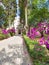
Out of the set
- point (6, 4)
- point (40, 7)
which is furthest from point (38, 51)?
point (6, 4)

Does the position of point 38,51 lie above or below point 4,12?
above

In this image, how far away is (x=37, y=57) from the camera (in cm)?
591

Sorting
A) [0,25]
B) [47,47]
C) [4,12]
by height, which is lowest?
[0,25]

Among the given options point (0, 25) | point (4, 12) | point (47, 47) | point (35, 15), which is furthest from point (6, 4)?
point (47, 47)

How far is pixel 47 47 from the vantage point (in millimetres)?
7074

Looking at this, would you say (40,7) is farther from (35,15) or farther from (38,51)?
(38,51)

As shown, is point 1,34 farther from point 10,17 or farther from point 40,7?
point 10,17

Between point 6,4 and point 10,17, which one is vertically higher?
point 6,4

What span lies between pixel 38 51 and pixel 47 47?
3.24ft

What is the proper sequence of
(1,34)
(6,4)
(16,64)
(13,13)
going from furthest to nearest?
(13,13)
(6,4)
(1,34)
(16,64)

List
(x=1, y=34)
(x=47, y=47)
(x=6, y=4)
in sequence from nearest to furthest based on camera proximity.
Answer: (x=47, y=47), (x=1, y=34), (x=6, y=4)

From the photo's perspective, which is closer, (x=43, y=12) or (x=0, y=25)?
(x=43, y=12)

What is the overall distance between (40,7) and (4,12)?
575 centimetres

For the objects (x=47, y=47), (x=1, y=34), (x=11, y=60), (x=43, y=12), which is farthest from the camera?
(x=43, y=12)
